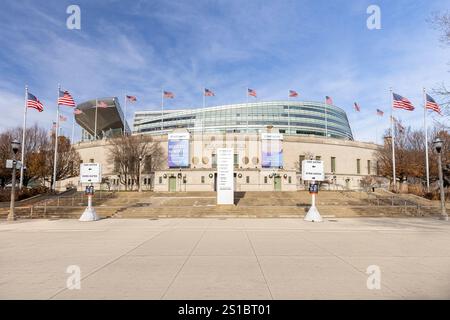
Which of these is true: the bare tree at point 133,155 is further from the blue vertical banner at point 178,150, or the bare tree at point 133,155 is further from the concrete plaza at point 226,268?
the concrete plaza at point 226,268

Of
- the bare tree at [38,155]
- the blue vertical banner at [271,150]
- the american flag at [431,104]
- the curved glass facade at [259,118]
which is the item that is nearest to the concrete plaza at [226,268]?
the american flag at [431,104]

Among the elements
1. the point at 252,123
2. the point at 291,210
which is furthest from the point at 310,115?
the point at 291,210

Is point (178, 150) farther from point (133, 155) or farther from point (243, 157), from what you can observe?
point (243, 157)

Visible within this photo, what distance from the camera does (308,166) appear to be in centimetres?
2339

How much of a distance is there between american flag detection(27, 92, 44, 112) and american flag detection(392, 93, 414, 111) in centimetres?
4253

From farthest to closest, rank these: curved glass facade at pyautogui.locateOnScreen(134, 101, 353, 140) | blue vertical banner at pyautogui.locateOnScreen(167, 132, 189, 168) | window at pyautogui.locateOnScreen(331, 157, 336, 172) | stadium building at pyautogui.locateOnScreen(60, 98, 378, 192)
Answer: curved glass facade at pyautogui.locateOnScreen(134, 101, 353, 140)
window at pyautogui.locateOnScreen(331, 157, 336, 172)
blue vertical banner at pyautogui.locateOnScreen(167, 132, 189, 168)
stadium building at pyautogui.locateOnScreen(60, 98, 378, 192)

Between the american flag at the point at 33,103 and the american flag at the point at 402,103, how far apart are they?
140 ft

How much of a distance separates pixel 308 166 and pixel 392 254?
14418 millimetres

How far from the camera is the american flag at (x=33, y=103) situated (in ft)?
111

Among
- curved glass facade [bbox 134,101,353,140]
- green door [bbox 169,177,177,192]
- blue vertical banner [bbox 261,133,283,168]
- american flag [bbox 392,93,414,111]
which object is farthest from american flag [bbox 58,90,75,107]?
curved glass facade [bbox 134,101,353,140]

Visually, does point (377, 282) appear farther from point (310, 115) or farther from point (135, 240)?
point (310, 115)

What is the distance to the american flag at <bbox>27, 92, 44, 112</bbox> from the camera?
33784 mm

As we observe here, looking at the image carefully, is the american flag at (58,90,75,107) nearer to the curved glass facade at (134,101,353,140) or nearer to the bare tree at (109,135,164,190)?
the bare tree at (109,135,164,190)
